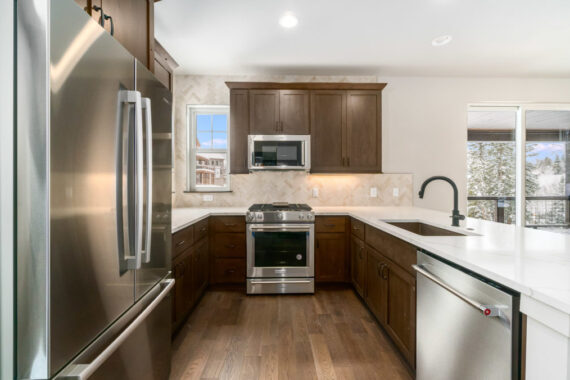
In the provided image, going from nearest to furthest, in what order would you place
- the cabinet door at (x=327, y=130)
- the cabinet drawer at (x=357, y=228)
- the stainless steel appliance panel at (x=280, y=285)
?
1. the cabinet drawer at (x=357, y=228)
2. the stainless steel appliance panel at (x=280, y=285)
3. the cabinet door at (x=327, y=130)

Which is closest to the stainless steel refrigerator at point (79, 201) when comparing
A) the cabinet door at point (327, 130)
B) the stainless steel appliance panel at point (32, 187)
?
the stainless steel appliance panel at point (32, 187)

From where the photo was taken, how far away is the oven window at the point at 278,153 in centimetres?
337

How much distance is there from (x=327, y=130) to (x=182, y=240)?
6.87ft

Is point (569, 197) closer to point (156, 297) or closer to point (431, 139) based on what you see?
point (431, 139)

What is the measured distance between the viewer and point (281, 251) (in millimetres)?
3121

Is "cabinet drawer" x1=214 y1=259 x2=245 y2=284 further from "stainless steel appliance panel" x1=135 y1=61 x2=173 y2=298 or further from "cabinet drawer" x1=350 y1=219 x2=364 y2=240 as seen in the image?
"stainless steel appliance panel" x1=135 y1=61 x2=173 y2=298

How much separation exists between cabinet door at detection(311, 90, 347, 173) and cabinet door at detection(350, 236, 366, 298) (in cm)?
94

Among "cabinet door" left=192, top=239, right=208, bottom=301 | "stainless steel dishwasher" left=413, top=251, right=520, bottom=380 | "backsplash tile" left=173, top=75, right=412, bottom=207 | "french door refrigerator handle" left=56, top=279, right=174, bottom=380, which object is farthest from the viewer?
"backsplash tile" left=173, top=75, right=412, bottom=207

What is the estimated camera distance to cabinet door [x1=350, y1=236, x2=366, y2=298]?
273cm

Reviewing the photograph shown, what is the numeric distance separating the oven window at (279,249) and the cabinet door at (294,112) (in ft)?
4.01

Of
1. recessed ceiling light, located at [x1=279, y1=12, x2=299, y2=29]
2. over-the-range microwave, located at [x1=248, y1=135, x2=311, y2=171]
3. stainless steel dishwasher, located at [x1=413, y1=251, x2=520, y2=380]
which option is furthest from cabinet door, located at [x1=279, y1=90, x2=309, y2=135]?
stainless steel dishwasher, located at [x1=413, y1=251, x2=520, y2=380]

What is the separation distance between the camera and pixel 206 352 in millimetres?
2031

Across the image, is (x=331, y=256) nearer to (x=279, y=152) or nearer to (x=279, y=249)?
(x=279, y=249)

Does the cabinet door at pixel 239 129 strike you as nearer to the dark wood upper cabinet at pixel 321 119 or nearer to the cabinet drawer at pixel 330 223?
the dark wood upper cabinet at pixel 321 119
